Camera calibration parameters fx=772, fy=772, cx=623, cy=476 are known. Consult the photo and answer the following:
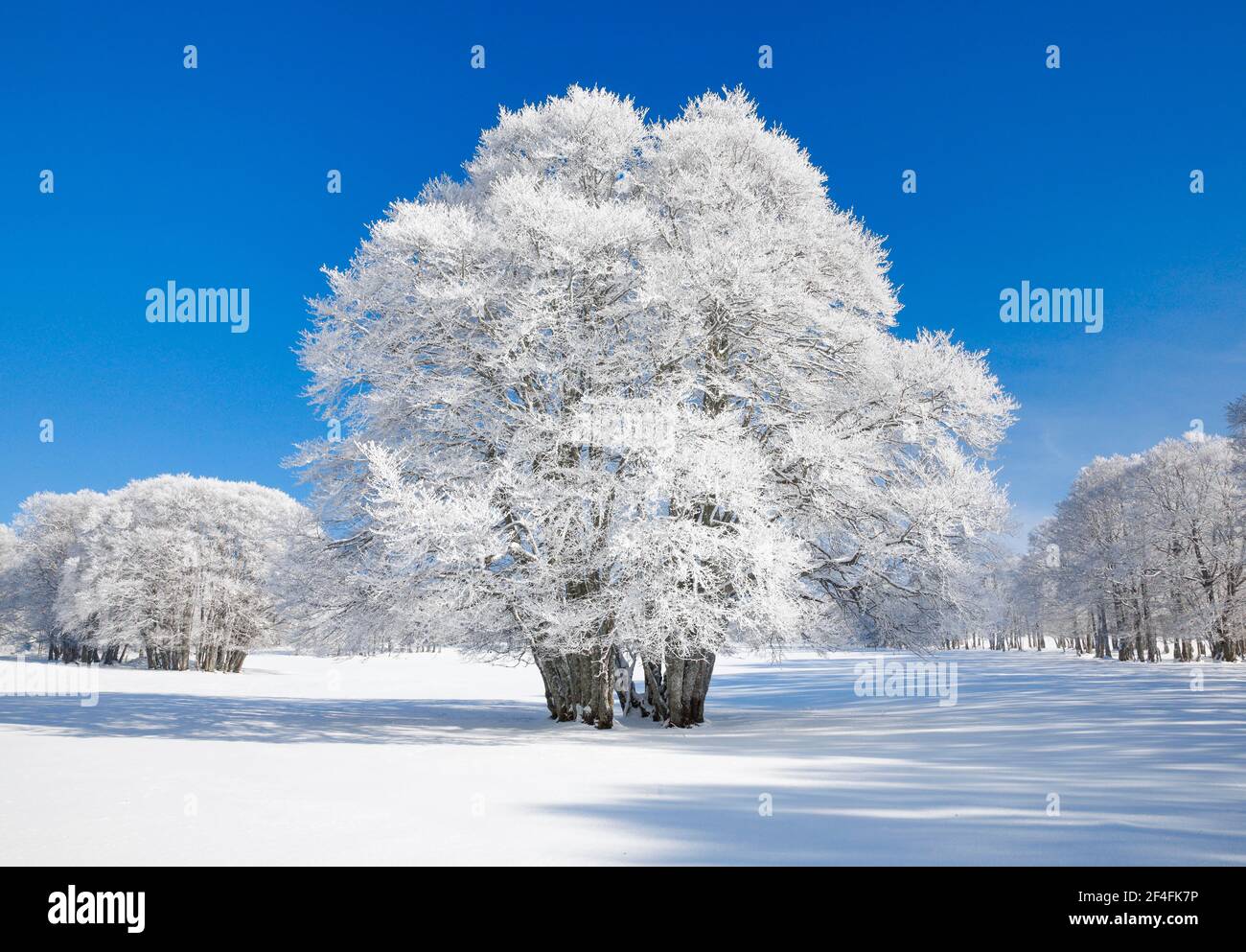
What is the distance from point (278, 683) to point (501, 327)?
3762 cm

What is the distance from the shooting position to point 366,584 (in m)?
17.5

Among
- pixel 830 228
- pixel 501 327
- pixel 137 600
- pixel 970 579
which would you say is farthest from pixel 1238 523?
pixel 137 600

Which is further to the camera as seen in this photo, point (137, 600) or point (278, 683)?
point (137, 600)

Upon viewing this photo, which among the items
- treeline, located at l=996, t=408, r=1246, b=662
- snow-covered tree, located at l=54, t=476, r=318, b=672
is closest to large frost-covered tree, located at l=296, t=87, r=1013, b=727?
treeline, located at l=996, t=408, r=1246, b=662

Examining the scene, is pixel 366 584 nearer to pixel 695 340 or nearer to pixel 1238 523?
pixel 695 340

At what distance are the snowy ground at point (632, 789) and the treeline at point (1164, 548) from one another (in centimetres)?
2908

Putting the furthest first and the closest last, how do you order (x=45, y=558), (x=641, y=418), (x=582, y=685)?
1. (x=45, y=558)
2. (x=582, y=685)
3. (x=641, y=418)

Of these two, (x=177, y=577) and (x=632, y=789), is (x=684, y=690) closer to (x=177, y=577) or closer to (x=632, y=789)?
(x=632, y=789)

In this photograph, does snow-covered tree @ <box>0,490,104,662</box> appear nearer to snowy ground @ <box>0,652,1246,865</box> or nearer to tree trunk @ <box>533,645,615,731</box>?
snowy ground @ <box>0,652,1246,865</box>

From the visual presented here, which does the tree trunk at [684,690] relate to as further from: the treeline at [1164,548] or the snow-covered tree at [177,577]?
the snow-covered tree at [177,577]

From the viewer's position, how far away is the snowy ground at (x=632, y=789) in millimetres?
6582

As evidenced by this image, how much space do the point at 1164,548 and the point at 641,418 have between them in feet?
160

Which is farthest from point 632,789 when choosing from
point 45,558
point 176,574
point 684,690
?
point 45,558

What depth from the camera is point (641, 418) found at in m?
14.5
